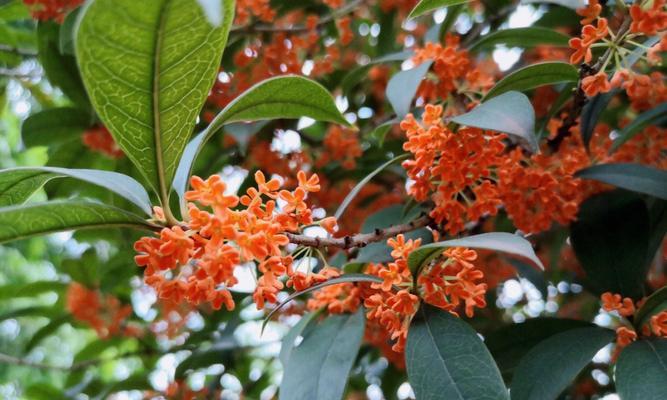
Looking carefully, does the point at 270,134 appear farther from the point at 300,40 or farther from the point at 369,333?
the point at 369,333

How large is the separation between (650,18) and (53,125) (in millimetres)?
1952

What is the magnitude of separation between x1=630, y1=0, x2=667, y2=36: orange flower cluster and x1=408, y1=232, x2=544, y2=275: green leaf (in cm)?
51

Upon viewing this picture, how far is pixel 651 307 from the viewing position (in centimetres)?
127

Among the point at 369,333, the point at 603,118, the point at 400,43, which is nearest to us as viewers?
the point at 369,333

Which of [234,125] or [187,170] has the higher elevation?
[187,170]

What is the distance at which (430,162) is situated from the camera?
1.27 m

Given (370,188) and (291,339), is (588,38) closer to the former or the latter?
(291,339)

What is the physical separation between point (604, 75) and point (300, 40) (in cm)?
113

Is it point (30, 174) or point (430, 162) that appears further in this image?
point (430, 162)

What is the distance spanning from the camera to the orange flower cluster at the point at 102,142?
2.28 metres

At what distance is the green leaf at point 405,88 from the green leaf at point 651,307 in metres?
0.59

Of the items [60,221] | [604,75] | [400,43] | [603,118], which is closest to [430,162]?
[604,75]

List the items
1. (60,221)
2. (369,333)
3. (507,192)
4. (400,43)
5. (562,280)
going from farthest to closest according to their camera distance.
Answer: (400,43)
(562,280)
(369,333)
(507,192)
(60,221)

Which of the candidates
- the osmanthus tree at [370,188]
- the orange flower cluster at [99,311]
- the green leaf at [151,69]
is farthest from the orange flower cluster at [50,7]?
the green leaf at [151,69]
